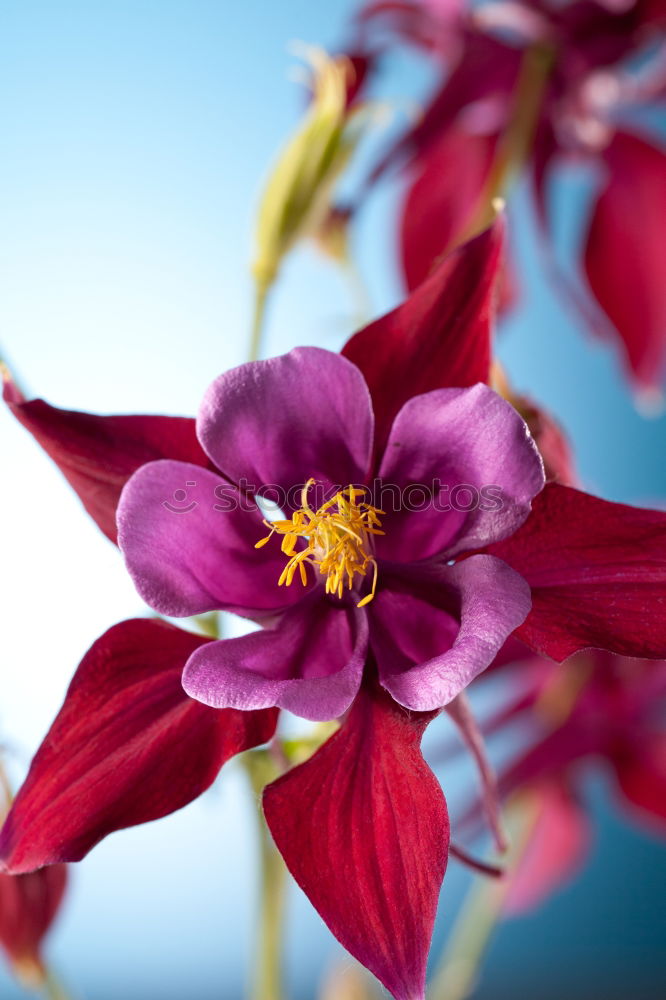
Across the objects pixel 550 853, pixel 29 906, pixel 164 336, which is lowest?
pixel 550 853

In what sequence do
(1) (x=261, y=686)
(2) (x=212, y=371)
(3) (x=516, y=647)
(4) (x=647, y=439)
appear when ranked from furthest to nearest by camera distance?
(4) (x=647, y=439) < (2) (x=212, y=371) < (3) (x=516, y=647) < (1) (x=261, y=686)

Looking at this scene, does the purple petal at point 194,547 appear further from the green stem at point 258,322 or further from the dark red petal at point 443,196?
the dark red petal at point 443,196

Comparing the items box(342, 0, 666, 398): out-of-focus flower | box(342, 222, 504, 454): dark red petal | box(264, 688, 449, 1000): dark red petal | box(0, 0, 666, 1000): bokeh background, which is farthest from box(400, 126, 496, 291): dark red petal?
box(0, 0, 666, 1000): bokeh background

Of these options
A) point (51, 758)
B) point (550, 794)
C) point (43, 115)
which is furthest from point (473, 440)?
point (43, 115)

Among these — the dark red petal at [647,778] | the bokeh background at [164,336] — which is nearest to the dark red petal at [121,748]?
the dark red petal at [647,778]

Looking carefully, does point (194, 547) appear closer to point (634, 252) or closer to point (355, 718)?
point (355, 718)

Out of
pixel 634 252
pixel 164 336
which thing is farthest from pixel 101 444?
pixel 164 336

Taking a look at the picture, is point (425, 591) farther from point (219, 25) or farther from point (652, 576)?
point (219, 25)
